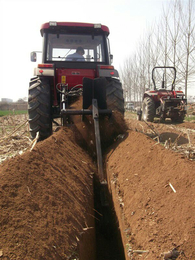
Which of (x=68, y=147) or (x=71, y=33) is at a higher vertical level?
(x=71, y=33)

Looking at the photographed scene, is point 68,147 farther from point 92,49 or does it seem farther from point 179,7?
point 179,7

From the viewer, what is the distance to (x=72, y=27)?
17.0ft

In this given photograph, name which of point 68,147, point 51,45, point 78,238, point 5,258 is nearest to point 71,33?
point 51,45

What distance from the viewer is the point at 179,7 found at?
15359 millimetres

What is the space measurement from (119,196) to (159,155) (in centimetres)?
69

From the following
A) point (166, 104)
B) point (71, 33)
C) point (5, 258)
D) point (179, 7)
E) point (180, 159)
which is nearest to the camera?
point (5, 258)

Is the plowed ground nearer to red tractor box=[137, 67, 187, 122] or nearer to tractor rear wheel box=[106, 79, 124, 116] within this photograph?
tractor rear wheel box=[106, 79, 124, 116]

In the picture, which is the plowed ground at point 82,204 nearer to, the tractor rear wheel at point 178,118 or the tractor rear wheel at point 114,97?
the tractor rear wheel at point 114,97

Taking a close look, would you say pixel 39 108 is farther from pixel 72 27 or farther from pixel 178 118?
pixel 178 118

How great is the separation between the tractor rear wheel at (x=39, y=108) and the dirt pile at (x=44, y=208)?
1.71 m

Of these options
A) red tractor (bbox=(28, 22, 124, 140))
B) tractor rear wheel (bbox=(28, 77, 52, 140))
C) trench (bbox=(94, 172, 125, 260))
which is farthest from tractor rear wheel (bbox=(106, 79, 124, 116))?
trench (bbox=(94, 172, 125, 260))

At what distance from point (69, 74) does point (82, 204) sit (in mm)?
3116

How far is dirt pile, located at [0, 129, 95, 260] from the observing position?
1.58 m

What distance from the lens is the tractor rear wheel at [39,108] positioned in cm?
466
